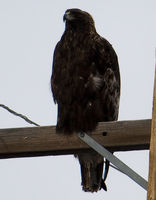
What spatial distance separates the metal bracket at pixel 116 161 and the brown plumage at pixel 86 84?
2.28 feet

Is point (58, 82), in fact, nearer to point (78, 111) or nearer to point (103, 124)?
point (78, 111)

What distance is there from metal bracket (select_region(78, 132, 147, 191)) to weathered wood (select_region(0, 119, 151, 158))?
0.05m

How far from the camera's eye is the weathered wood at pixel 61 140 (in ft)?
14.2

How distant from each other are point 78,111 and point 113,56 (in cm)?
77

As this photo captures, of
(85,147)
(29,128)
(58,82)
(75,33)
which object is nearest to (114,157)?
(85,147)

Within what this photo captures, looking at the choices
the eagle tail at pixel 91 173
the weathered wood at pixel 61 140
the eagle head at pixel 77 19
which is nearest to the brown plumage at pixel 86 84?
the eagle tail at pixel 91 173

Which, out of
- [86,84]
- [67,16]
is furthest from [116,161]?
[67,16]

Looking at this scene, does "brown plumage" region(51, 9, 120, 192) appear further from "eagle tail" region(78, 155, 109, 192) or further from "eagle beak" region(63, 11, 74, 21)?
"eagle beak" region(63, 11, 74, 21)

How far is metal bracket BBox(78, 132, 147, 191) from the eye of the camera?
3865mm

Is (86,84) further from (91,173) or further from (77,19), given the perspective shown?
(77,19)

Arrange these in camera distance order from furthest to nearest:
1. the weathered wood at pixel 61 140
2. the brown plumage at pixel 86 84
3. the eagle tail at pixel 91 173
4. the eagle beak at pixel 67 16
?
1. the eagle beak at pixel 67 16
2. the brown plumage at pixel 86 84
3. the eagle tail at pixel 91 173
4. the weathered wood at pixel 61 140

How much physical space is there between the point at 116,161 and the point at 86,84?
5.49 ft

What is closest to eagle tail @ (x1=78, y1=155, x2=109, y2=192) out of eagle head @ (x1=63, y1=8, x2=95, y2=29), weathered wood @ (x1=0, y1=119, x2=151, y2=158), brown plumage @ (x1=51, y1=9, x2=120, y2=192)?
brown plumage @ (x1=51, y1=9, x2=120, y2=192)

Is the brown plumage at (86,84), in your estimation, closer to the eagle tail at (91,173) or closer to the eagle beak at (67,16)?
the eagle tail at (91,173)
